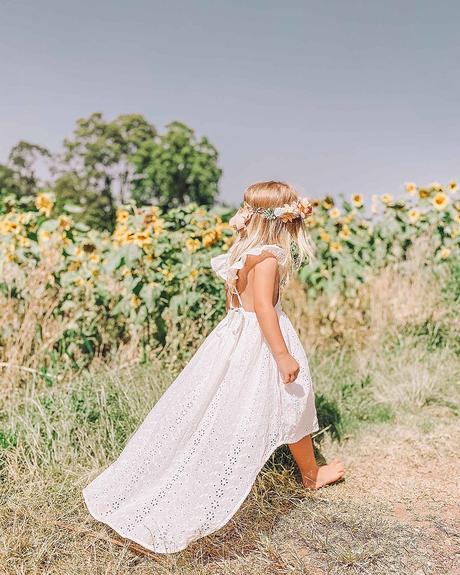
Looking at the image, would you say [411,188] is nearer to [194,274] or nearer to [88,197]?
[194,274]

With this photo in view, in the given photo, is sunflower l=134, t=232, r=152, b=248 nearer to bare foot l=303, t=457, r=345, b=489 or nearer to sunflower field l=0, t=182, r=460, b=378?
sunflower field l=0, t=182, r=460, b=378

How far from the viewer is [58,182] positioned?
3750 centimetres

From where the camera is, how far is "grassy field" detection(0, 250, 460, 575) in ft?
7.61

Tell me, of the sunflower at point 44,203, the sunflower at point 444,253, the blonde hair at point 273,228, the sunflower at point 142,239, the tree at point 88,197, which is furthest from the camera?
the tree at point 88,197

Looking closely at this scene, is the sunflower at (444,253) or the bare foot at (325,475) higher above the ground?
the sunflower at (444,253)

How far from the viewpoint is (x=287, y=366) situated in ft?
8.23

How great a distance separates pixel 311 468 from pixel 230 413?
23.8 inches

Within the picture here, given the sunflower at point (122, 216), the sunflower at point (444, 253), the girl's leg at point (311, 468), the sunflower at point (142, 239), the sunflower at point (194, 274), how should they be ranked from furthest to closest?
the sunflower at point (444, 253)
the sunflower at point (122, 216)
the sunflower at point (194, 274)
the sunflower at point (142, 239)
the girl's leg at point (311, 468)

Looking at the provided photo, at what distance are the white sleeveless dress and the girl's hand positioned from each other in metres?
0.09

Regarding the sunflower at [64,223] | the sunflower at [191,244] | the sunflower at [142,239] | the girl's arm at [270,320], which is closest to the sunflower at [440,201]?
the sunflower at [191,244]

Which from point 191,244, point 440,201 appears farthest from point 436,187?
point 191,244

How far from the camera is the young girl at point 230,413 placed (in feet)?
7.95

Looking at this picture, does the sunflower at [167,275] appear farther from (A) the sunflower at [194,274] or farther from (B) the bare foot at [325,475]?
(B) the bare foot at [325,475]

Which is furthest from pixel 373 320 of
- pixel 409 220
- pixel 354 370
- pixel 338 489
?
pixel 338 489
